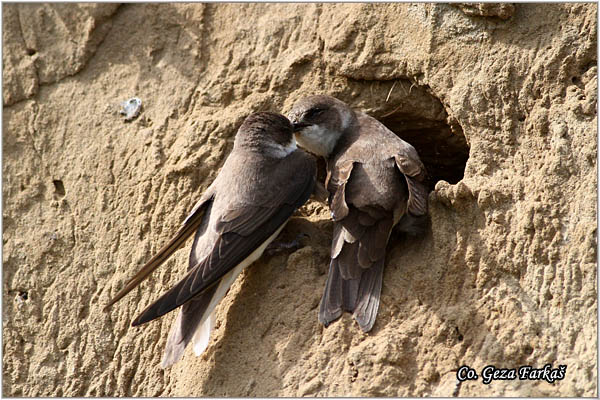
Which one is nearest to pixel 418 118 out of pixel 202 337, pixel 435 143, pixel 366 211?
pixel 435 143

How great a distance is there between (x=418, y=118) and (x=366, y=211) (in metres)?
0.84

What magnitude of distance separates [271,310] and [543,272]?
3.69 ft

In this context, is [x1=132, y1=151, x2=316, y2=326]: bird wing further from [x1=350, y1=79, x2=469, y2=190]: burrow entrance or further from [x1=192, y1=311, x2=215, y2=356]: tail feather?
[x1=350, y1=79, x2=469, y2=190]: burrow entrance

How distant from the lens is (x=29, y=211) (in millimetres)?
4523

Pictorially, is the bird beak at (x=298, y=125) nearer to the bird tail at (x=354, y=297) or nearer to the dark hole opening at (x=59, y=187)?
the bird tail at (x=354, y=297)

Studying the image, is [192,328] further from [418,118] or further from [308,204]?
[418,118]

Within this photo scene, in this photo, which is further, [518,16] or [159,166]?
[159,166]

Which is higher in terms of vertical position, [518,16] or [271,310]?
[518,16]

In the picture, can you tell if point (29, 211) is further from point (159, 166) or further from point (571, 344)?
point (571, 344)

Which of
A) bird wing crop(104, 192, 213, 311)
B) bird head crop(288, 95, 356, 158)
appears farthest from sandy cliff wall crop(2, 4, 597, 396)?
bird wing crop(104, 192, 213, 311)

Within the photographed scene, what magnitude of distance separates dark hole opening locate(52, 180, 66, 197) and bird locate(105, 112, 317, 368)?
852mm

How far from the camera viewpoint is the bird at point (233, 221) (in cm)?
368

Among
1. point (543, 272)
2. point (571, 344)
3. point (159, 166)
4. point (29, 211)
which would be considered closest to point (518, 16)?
point (543, 272)

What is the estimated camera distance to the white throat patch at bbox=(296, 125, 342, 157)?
4.41 meters
